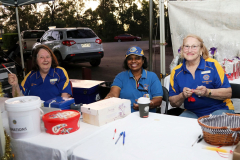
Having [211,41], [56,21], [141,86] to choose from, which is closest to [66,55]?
[211,41]

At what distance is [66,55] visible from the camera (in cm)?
842

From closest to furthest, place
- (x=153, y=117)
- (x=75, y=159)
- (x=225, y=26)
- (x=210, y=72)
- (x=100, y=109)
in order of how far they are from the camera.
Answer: (x=75, y=159)
(x=100, y=109)
(x=153, y=117)
(x=210, y=72)
(x=225, y=26)

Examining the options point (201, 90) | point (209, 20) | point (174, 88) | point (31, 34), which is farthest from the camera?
point (31, 34)

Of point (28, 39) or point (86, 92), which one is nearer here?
point (86, 92)

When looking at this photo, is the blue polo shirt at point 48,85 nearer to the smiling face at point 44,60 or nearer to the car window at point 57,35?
the smiling face at point 44,60

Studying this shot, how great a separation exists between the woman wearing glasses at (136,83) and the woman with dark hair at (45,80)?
0.64 metres

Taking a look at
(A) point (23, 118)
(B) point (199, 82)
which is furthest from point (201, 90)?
(A) point (23, 118)

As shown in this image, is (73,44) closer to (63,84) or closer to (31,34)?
(31,34)

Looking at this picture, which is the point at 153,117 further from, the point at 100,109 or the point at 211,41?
the point at 211,41

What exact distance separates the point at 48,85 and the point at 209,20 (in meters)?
2.76

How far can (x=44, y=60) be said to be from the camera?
2.69 meters

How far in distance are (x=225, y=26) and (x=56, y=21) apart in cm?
2522

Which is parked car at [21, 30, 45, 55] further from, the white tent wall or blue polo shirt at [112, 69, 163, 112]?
blue polo shirt at [112, 69, 163, 112]

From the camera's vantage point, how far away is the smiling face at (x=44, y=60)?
2682 mm
